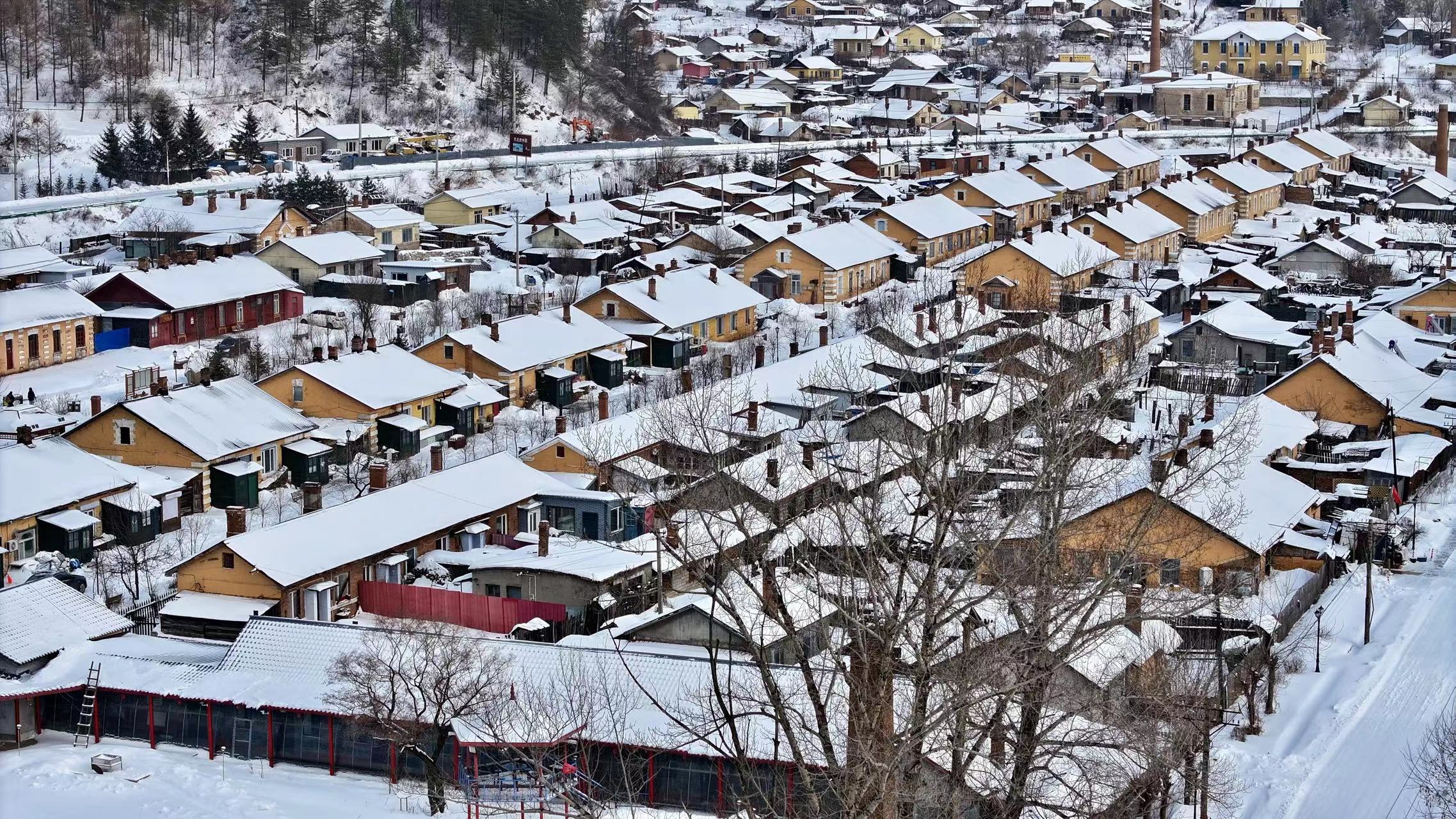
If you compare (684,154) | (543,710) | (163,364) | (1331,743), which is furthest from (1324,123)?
(543,710)

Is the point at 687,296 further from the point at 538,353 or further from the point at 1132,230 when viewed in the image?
the point at 1132,230

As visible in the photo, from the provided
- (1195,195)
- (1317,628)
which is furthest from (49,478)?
(1195,195)

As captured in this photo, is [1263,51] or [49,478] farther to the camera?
[1263,51]

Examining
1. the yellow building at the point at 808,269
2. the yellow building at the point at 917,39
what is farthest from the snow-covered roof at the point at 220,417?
the yellow building at the point at 917,39

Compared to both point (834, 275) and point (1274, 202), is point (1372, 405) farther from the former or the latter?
point (1274, 202)

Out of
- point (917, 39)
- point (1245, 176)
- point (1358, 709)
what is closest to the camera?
point (1358, 709)

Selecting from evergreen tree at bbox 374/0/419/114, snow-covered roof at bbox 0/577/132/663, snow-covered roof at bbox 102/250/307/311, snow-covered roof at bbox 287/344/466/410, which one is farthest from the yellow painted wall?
evergreen tree at bbox 374/0/419/114
